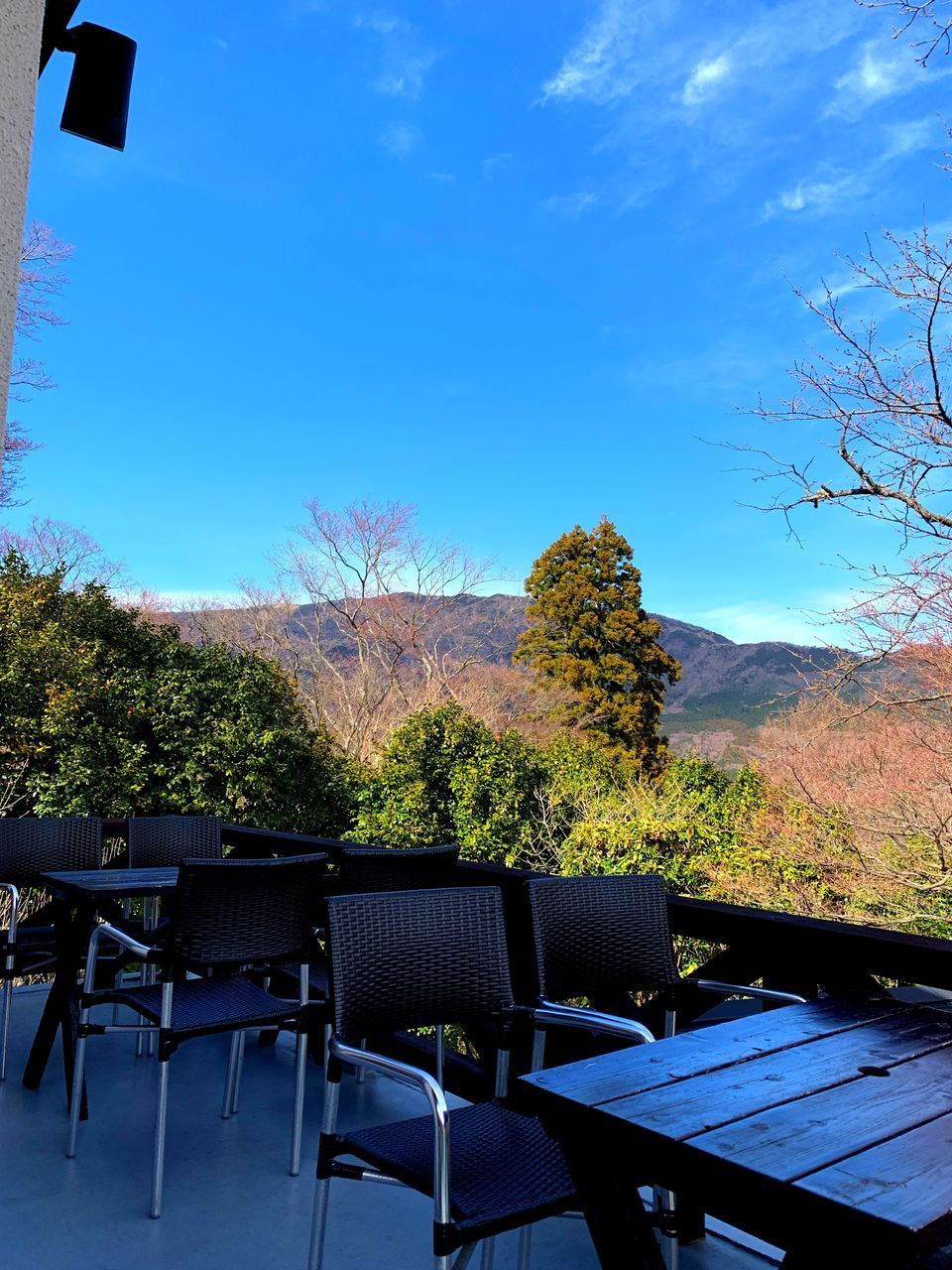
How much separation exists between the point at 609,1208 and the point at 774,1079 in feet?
0.95

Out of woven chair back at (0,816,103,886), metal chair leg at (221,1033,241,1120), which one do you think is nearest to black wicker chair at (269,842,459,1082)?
metal chair leg at (221,1033,241,1120)

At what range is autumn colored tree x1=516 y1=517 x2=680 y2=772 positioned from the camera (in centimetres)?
1945

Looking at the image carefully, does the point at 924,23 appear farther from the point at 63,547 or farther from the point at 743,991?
the point at 63,547

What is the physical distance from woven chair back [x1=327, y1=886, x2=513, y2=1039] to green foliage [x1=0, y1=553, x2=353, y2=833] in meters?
Result: 7.50

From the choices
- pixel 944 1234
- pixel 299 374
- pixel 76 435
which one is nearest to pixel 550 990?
pixel 944 1234

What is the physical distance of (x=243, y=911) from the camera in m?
2.70

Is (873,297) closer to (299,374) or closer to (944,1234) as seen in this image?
(944,1234)

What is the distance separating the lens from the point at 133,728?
9164 millimetres

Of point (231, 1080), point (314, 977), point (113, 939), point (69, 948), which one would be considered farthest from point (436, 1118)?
point (69, 948)

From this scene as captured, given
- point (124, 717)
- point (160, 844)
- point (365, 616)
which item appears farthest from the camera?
point (365, 616)

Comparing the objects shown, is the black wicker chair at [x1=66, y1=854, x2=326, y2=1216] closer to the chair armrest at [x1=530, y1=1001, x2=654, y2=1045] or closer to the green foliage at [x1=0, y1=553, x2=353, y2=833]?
the chair armrest at [x1=530, y1=1001, x2=654, y2=1045]

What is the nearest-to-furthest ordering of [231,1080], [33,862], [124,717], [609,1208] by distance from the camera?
[609,1208] → [231,1080] → [33,862] → [124,717]

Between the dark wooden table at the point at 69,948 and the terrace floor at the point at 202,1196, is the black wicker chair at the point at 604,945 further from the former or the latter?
the dark wooden table at the point at 69,948

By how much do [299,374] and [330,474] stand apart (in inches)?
138
